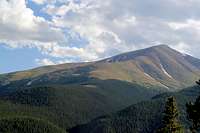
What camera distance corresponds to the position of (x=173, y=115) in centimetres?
5600

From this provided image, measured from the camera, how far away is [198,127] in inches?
2131

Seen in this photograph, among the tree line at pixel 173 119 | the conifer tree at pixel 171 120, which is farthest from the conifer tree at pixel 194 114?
the conifer tree at pixel 171 120

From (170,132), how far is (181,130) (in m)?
1.66

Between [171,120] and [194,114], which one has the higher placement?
[194,114]

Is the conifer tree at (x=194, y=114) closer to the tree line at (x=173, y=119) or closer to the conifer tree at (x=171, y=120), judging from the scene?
the tree line at (x=173, y=119)

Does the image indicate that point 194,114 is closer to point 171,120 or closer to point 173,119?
point 173,119

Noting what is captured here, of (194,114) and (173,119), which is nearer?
(194,114)

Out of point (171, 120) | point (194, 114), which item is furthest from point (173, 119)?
point (194, 114)

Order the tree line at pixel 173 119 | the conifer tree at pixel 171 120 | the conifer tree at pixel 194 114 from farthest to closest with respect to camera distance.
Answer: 1. the conifer tree at pixel 171 120
2. the tree line at pixel 173 119
3. the conifer tree at pixel 194 114

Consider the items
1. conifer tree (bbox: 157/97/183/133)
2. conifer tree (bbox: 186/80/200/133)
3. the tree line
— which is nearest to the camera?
conifer tree (bbox: 186/80/200/133)

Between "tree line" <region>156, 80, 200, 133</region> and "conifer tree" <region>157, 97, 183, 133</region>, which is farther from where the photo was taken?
"conifer tree" <region>157, 97, 183, 133</region>

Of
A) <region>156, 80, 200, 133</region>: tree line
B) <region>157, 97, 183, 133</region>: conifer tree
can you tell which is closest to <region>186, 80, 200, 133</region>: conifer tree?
<region>156, 80, 200, 133</region>: tree line

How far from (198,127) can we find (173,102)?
14.0ft

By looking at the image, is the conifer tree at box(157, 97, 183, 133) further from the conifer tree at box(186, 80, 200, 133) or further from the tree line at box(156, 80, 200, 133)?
the conifer tree at box(186, 80, 200, 133)
